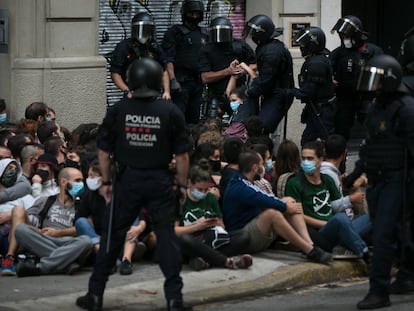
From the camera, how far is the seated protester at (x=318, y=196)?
11391mm

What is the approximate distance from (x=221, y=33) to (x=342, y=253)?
4.57 metres

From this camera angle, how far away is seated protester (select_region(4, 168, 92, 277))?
34.4 feet

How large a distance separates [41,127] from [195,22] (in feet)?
10.8

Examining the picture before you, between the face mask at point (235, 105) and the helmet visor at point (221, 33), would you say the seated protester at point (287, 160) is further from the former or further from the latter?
the helmet visor at point (221, 33)

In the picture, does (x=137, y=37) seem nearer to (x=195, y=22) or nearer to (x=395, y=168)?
(x=195, y=22)

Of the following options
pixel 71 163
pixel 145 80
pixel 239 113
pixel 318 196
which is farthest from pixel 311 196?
pixel 239 113

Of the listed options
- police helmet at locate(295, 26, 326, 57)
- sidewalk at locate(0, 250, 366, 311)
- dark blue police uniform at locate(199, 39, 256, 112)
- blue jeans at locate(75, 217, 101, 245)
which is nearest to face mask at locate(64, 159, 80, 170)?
blue jeans at locate(75, 217, 101, 245)

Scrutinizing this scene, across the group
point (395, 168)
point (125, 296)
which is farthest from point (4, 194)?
point (395, 168)

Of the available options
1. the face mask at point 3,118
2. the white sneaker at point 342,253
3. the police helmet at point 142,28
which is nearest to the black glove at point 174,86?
the police helmet at point 142,28

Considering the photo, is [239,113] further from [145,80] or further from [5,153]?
[145,80]

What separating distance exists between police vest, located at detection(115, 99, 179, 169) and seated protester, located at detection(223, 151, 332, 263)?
73.3 inches

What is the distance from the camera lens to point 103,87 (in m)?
15.8

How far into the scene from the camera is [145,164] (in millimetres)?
9359

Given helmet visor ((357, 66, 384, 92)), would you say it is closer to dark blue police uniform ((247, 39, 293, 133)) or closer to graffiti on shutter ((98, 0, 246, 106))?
dark blue police uniform ((247, 39, 293, 133))
